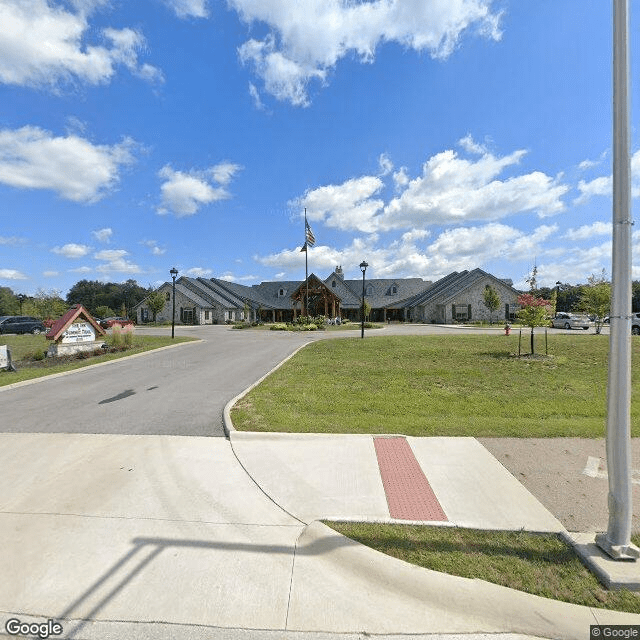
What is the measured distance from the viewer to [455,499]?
4.07 meters

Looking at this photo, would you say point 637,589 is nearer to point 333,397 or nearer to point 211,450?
point 211,450

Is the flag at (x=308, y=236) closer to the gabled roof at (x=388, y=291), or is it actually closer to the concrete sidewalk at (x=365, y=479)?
the gabled roof at (x=388, y=291)

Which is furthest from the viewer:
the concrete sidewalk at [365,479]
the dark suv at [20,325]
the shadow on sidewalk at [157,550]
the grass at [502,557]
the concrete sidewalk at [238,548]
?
the dark suv at [20,325]

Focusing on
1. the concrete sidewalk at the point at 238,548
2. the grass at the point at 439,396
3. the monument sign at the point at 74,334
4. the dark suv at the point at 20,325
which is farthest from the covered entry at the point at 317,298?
the concrete sidewalk at the point at 238,548

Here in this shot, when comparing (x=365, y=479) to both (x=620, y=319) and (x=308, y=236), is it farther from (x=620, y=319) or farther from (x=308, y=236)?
(x=308, y=236)

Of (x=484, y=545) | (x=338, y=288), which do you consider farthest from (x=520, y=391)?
(x=338, y=288)

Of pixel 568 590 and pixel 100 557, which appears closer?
pixel 568 590

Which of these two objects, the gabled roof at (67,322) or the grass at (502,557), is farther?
the gabled roof at (67,322)

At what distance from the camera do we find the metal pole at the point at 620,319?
3.06 meters

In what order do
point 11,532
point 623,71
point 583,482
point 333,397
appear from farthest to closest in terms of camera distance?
point 333,397 → point 583,482 → point 11,532 → point 623,71

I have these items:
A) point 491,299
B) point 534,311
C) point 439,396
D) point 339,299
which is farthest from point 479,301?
point 439,396

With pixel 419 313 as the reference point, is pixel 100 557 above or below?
below

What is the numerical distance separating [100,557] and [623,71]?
642 centimetres

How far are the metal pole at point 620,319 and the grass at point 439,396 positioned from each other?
9.66 ft
